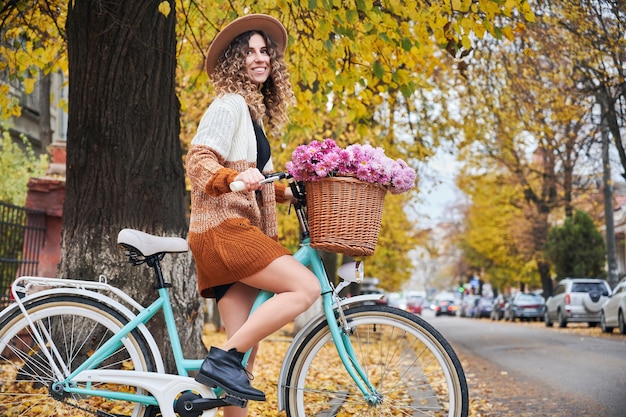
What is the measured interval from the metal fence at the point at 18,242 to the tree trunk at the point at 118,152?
3.25 meters

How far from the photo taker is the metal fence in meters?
8.98

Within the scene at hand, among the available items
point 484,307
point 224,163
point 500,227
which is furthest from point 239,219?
point 484,307

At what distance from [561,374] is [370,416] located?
740 centimetres

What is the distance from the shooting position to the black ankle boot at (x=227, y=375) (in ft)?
12.4

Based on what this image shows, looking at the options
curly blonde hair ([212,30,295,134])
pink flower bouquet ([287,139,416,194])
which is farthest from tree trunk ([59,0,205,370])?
pink flower bouquet ([287,139,416,194])

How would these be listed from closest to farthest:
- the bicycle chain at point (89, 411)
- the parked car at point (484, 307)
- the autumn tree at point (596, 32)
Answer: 1. the bicycle chain at point (89, 411)
2. the autumn tree at point (596, 32)
3. the parked car at point (484, 307)

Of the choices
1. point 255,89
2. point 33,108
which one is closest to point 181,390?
point 255,89

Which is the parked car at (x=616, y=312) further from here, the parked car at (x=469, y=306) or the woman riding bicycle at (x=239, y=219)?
the parked car at (x=469, y=306)

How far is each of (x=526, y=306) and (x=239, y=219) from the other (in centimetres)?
3715

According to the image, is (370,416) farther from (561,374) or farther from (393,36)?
(561,374)

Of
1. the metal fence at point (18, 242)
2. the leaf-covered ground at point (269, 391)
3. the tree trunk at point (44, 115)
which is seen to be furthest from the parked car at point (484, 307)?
the metal fence at point (18, 242)

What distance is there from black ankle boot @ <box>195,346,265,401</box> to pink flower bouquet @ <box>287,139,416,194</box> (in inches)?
35.5

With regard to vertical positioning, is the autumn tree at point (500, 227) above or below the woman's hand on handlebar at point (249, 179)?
above

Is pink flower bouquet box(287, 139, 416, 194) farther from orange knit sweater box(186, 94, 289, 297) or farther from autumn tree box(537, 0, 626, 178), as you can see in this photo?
autumn tree box(537, 0, 626, 178)
